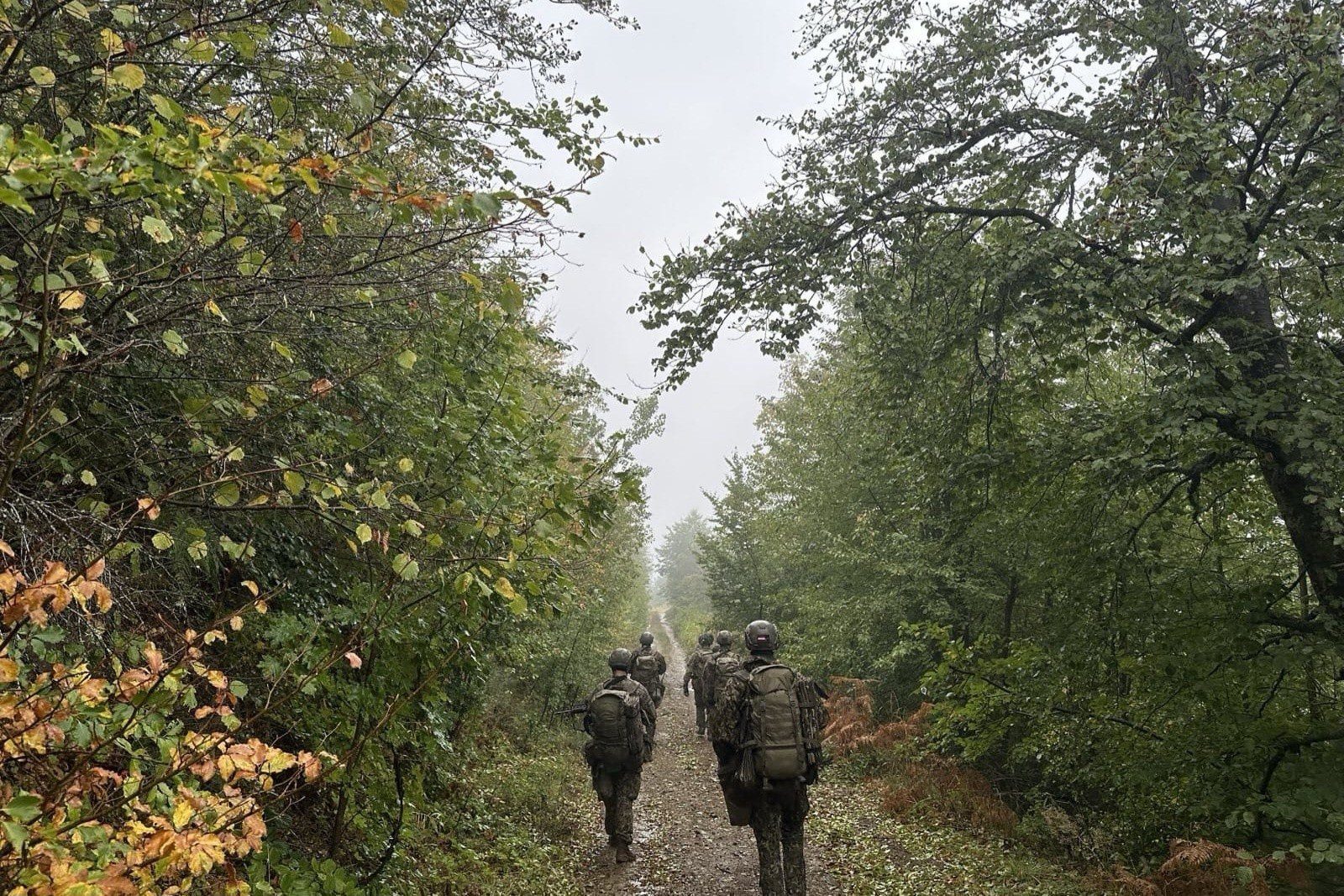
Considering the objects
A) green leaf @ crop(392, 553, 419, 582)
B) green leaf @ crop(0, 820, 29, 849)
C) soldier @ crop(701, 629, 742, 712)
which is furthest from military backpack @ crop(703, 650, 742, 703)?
green leaf @ crop(0, 820, 29, 849)

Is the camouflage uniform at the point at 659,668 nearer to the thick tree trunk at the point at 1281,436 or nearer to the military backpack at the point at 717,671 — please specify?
the military backpack at the point at 717,671

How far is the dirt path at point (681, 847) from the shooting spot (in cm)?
734

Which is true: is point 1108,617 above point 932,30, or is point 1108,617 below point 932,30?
below

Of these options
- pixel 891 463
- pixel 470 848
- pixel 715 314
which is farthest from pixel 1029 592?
pixel 470 848

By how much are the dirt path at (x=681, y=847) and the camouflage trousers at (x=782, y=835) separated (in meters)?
0.89

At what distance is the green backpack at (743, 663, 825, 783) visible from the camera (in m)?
6.14

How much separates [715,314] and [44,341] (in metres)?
6.22

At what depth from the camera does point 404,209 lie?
2674 millimetres

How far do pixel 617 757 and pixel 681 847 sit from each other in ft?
5.68

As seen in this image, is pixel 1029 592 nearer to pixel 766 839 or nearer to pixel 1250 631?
pixel 1250 631

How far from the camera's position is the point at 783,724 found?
20.5 ft

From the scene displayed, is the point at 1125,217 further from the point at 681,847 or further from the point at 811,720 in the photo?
the point at 681,847

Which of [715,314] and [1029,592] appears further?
[1029,592]

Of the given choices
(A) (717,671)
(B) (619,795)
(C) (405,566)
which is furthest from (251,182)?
(A) (717,671)
